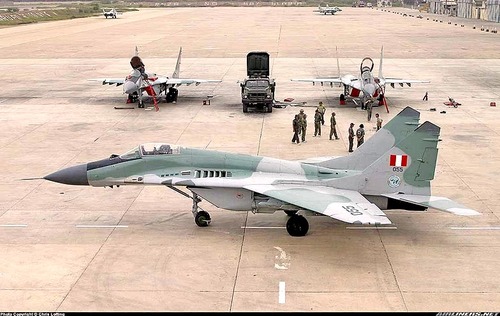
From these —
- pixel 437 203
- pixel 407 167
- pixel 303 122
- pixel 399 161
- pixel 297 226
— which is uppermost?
pixel 399 161

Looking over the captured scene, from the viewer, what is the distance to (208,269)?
13328mm

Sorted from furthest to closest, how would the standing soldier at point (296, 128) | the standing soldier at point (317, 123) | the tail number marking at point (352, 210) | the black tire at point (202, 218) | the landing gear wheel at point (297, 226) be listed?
the standing soldier at point (317, 123) < the standing soldier at point (296, 128) < the black tire at point (202, 218) < the landing gear wheel at point (297, 226) < the tail number marking at point (352, 210)

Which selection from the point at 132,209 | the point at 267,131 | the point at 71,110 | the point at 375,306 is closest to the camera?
the point at 375,306

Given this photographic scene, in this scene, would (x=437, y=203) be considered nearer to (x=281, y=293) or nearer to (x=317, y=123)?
(x=281, y=293)

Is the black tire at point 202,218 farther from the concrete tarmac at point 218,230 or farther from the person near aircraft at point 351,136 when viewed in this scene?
the person near aircraft at point 351,136

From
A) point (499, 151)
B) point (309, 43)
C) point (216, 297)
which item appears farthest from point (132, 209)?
point (309, 43)

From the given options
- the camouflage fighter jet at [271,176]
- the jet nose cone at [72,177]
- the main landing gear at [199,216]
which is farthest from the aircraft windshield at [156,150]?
the jet nose cone at [72,177]

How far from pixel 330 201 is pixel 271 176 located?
1.88 metres

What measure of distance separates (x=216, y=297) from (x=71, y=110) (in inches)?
898

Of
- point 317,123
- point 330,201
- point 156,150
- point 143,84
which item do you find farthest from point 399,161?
point 143,84

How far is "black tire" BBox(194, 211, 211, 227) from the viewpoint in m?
15.8

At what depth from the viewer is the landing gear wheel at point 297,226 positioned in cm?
1498

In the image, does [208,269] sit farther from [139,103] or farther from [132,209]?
[139,103]

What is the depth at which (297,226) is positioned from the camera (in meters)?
15.0
